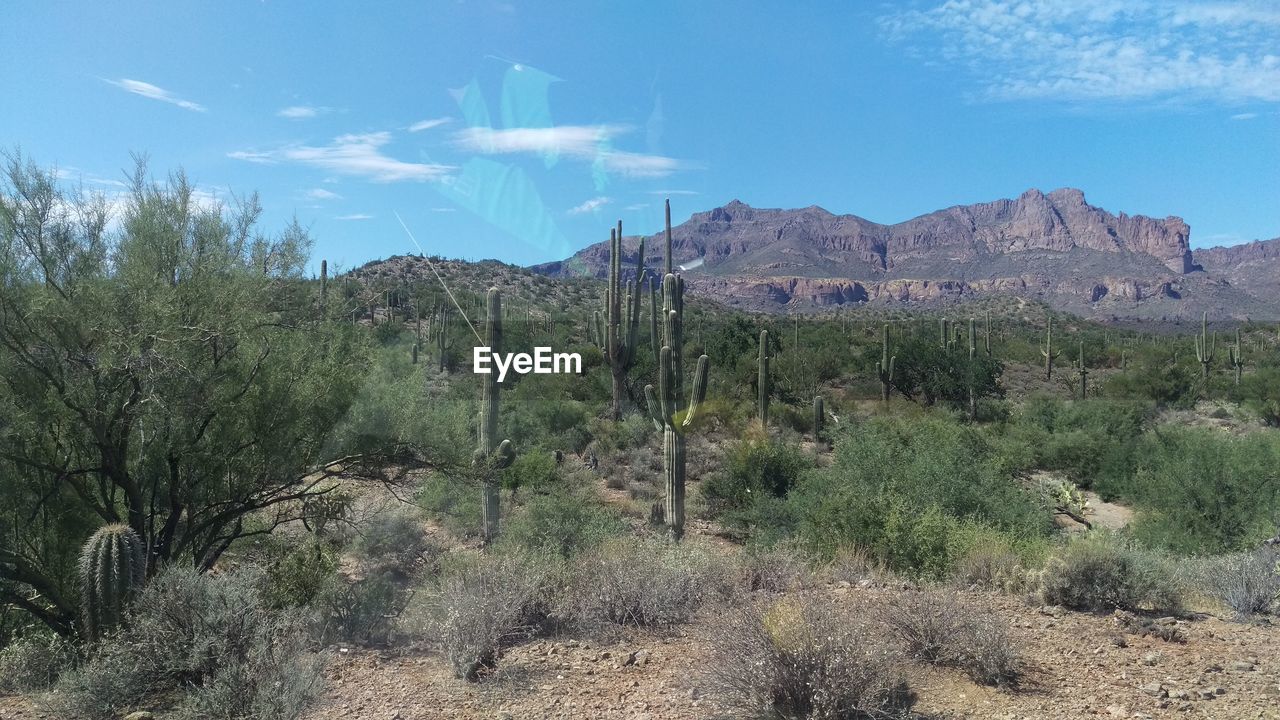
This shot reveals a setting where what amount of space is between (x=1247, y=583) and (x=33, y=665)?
10526mm

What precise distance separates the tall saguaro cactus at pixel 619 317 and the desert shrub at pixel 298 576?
1440cm

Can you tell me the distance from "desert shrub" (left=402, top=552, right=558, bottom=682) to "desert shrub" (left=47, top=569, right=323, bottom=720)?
1.07 metres

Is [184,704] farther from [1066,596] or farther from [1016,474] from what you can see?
[1016,474]

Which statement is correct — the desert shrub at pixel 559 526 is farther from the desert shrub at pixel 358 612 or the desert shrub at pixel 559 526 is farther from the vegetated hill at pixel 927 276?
the vegetated hill at pixel 927 276

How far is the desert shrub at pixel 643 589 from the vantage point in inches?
279

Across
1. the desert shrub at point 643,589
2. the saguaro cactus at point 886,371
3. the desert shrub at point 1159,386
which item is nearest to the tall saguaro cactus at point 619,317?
the saguaro cactus at point 886,371

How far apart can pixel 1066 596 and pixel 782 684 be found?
Result: 398 centimetres

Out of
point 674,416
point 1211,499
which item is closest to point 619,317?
point 674,416

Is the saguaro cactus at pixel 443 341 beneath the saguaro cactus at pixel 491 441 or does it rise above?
above

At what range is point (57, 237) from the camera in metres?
8.11

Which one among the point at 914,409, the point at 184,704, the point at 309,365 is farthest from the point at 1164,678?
the point at 914,409

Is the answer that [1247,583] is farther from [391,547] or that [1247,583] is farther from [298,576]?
[391,547]

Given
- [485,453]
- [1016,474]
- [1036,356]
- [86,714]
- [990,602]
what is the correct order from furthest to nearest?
[1036,356], [1016,474], [485,453], [990,602], [86,714]

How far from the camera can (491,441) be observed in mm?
13734
